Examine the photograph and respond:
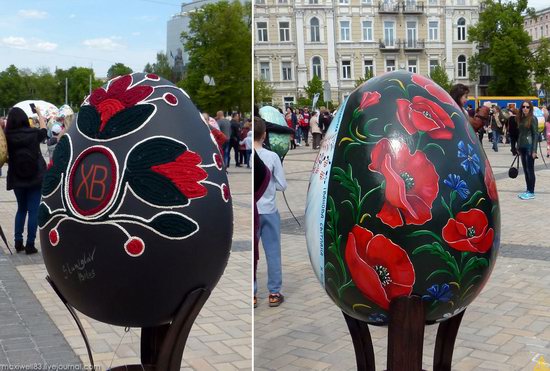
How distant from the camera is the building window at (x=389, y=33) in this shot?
22.9 meters

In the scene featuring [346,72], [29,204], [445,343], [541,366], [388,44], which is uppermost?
[388,44]

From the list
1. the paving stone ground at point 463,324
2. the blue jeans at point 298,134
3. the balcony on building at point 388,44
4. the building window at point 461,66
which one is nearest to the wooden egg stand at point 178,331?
the paving stone ground at point 463,324

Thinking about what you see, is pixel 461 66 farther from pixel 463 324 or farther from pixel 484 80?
pixel 463 324

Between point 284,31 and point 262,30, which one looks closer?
point 262,30

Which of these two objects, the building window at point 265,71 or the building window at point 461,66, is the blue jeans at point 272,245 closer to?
the building window at point 265,71

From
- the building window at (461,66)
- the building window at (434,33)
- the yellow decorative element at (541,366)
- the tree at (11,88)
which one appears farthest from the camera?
the building window at (461,66)

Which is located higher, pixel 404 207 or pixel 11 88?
pixel 11 88

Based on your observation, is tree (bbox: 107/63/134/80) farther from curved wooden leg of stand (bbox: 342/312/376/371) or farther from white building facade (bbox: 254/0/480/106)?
curved wooden leg of stand (bbox: 342/312/376/371)

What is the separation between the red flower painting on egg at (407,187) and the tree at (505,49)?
38192mm

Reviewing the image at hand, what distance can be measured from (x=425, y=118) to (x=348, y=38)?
1728 centimetres

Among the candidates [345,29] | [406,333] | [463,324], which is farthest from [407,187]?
[345,29]

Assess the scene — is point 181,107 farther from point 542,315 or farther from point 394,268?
point 542,315

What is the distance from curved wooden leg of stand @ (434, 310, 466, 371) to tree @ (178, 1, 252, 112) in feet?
4.38
